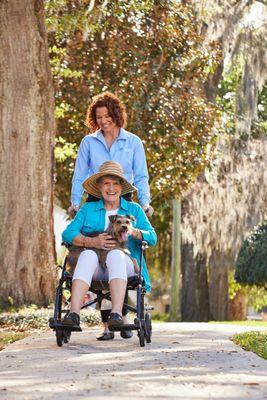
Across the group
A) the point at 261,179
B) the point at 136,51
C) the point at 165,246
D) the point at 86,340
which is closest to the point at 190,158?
the point at 136,51

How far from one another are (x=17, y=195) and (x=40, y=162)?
0.52 meters

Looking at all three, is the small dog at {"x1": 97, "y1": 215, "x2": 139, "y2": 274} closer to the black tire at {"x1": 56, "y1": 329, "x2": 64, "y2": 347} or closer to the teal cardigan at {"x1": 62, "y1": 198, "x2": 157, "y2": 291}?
the teal cardigan at {"x1": 62, "y1": 198, "x2": 157, "y2": 291}

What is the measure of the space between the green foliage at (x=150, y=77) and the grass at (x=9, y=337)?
28.1 ft

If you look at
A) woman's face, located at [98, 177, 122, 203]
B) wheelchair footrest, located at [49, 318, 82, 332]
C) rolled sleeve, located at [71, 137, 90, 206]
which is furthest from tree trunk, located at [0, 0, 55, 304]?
wheelchair footrest, located at [49, 318, 82, 332]

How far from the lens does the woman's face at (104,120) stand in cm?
917

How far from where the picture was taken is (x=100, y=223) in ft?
28.4

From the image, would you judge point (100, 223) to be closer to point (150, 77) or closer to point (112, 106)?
point (112, 106)

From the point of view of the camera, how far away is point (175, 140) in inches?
766

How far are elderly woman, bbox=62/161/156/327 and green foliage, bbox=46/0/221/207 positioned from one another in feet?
31.1

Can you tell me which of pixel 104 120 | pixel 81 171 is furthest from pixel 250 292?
pixel 104 120

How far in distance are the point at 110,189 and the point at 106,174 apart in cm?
12

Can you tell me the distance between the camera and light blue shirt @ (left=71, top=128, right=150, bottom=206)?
30.7 ft

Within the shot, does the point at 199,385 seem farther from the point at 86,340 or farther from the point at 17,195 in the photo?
the point at 17,195

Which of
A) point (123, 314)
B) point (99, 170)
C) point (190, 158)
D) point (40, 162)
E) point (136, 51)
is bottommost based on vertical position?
point (123, 314)
